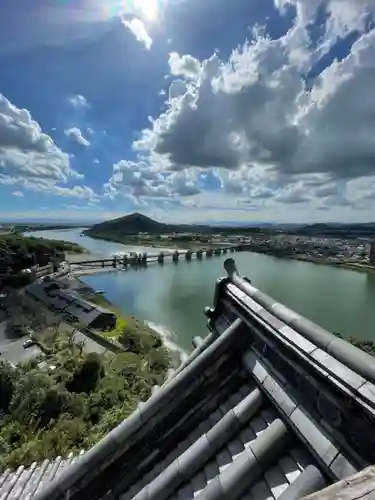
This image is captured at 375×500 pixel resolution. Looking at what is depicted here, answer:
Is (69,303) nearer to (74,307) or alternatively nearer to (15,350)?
(74,307)

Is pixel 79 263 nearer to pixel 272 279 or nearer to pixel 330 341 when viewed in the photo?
pixel 272 279

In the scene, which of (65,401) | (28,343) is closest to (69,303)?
(28,343)

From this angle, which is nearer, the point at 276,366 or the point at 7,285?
the point at 276,366

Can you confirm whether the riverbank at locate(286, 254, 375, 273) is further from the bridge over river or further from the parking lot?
the parking lot

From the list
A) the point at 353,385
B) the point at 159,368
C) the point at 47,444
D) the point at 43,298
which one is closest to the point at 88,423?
the point at 47,444

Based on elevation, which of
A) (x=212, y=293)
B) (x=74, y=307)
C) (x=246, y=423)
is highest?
(x=246, y=423)

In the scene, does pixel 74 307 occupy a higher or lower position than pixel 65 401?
lower

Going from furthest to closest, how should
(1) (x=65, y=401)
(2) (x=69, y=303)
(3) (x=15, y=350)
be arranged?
(2) (x=69, y=303), (3) (x=15, y=350), (1) (x=65, y=401)
